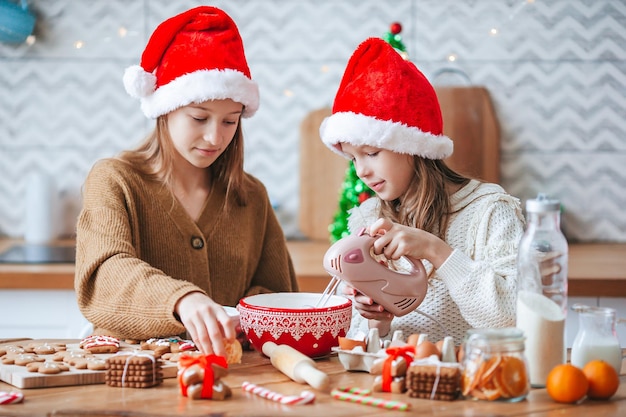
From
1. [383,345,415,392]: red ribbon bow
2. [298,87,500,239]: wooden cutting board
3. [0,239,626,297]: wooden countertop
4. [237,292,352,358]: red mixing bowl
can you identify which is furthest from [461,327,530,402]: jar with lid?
[298,87,500,239]: wooden cutting board

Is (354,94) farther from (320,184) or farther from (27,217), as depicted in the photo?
(27,217)

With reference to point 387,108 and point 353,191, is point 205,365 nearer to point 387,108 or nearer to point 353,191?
point 387,108

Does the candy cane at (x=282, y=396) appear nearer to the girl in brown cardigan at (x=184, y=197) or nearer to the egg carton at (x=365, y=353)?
the egg carton at (x=365, y=353)

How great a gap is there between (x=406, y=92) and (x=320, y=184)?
51.9 inches

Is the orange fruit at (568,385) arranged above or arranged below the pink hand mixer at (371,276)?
below

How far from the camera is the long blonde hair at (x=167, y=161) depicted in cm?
174

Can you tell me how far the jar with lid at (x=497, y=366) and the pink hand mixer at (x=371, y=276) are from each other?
30cm

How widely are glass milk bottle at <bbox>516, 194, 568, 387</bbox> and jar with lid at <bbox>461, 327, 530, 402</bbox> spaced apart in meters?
0.09

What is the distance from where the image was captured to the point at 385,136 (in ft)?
5.17

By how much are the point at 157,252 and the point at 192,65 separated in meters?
0.40

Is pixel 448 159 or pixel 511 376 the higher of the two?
pixel 448 159

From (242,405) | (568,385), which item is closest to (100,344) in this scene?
(242,405)

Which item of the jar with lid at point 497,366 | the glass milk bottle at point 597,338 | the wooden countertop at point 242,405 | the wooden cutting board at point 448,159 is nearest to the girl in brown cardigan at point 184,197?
the wooden countertop at point 242,405

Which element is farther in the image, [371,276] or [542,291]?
[371,276]
